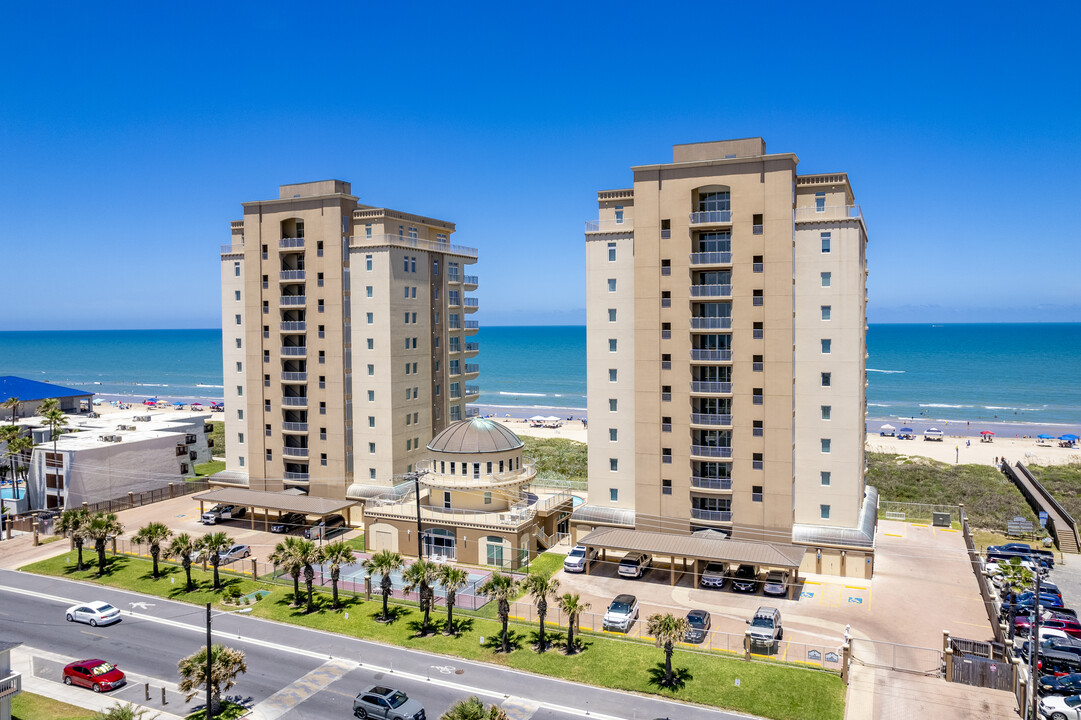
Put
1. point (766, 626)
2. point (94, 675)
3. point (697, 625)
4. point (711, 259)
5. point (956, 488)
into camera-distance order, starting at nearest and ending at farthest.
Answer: point (94, 675) < point (766, 626) < point (697, 625) < point (711, 259) < point (956, 488)

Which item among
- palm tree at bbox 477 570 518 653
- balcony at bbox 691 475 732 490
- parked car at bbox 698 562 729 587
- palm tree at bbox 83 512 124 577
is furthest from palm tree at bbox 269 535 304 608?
balcony at bbox 691 475 732 490

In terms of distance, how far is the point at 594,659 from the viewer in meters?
37.6

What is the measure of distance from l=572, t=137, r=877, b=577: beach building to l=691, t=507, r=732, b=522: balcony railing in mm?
100

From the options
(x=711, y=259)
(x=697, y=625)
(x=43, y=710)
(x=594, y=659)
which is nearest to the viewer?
(x=43, y=710)

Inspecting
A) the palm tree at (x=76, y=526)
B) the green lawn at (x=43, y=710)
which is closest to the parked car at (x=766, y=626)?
the green lawn at (x=43, y=710)

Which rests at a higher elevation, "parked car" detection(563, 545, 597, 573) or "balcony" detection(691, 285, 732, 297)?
"balcony" detection(691, 285, 732, 297)

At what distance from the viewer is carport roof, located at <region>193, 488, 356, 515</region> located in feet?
197

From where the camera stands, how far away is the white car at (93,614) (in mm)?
43094

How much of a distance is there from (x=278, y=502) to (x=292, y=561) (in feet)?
61.4

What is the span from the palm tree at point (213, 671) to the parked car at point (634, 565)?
26.2 m

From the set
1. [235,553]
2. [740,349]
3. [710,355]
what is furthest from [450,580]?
[740,349]

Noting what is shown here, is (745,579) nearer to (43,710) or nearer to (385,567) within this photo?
(385,567)

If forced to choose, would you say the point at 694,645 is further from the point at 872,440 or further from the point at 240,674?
the point at 872,440

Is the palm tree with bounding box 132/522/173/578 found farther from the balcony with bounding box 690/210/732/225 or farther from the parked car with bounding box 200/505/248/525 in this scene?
the balcony with bounding box 690/210/732/225
